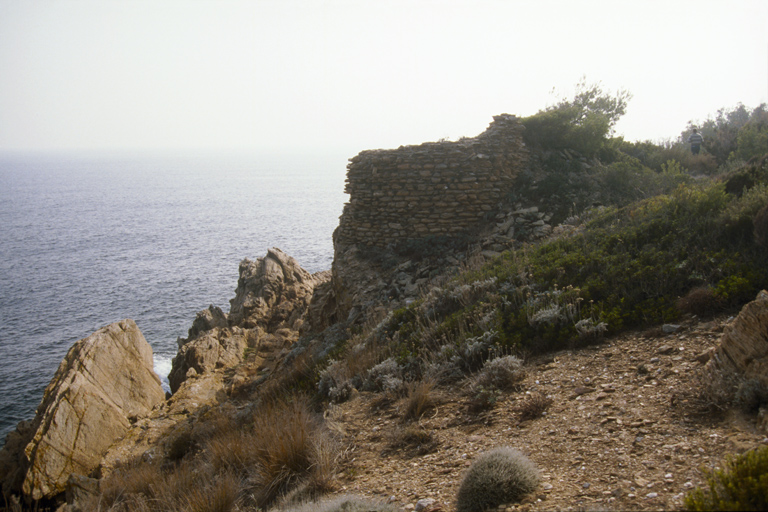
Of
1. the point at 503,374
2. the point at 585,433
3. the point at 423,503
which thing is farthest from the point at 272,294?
the point at 585,433

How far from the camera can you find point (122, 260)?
135ft

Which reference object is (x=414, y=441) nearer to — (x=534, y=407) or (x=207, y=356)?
(x=534, y=407)

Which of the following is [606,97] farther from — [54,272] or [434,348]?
[54,272]

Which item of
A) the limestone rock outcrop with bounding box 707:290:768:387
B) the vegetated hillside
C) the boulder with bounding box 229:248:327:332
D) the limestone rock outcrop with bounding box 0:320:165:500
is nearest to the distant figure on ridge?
the vegetated hillside

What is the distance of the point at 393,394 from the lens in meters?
6.45

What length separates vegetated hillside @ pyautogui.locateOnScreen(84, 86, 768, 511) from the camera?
3898mm

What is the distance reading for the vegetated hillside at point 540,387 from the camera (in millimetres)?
3898

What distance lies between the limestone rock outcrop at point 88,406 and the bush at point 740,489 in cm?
1394

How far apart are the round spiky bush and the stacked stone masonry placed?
10052 mm

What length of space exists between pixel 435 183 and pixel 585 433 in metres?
10.1

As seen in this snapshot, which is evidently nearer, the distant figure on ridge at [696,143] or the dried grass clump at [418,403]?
the dried grass clump at [418,403]

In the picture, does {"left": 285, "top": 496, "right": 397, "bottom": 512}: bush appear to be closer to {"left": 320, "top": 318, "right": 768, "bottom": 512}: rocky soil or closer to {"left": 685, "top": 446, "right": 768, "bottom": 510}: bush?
{"left": 320, "top": 318, "right": 768, "bottom": 512}: rocky soil

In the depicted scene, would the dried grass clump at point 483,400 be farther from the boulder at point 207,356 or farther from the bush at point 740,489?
the boulder at point 207,356

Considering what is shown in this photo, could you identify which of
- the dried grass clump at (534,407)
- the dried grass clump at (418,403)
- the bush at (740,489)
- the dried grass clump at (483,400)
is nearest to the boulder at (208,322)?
the dried grass clump at (418,403)
